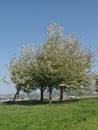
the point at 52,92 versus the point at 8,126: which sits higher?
the point at 52,92

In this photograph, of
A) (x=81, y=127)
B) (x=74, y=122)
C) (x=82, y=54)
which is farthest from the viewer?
(x=82, y=54)

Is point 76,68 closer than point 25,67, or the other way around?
point 76,68

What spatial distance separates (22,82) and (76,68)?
42.7 ft

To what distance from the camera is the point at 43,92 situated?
2936 inches

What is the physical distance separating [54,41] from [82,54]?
5.24m

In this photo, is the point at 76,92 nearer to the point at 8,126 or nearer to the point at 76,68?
the point at 76,68

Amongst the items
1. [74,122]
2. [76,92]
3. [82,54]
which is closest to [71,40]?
[82,54]

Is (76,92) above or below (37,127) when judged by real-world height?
above

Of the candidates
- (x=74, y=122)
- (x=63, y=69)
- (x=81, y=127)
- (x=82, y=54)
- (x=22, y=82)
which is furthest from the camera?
(x=22, y=82)

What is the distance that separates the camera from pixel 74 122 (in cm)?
2497

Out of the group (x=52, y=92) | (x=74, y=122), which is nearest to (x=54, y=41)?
(x=52, y=92)

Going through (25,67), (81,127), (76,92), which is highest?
(25,67)

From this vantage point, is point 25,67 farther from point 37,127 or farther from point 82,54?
point 37,127

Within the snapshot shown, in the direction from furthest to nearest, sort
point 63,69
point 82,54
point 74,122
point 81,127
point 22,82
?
point 22,82
point 82,54
point 63,69
point 74,122
point 81,127
